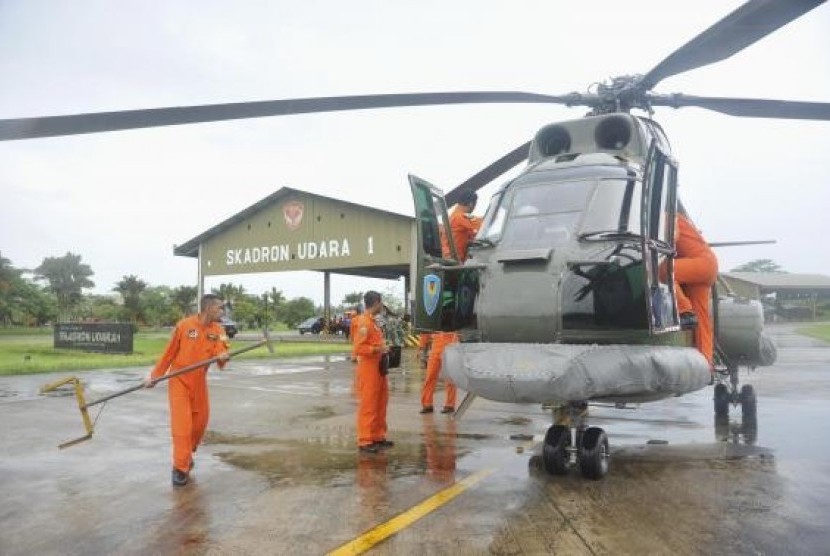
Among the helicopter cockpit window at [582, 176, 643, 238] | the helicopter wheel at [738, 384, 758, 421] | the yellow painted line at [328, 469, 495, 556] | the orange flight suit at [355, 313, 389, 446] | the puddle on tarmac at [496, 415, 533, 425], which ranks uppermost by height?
the helicopter cockpit window at [582, 176, 643, 238]

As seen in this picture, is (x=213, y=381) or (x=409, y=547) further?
(x=213, y=381)

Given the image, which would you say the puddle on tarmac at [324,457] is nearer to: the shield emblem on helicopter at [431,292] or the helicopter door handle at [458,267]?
the shield emblem on helicopter at [431,292]

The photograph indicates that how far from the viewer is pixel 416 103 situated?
17.6ft

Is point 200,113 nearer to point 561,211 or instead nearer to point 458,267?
point 458,267

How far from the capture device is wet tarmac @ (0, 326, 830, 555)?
404 cm

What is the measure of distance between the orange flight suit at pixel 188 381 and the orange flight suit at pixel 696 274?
4.36 m

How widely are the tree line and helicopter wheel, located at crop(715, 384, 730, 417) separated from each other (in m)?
46.9

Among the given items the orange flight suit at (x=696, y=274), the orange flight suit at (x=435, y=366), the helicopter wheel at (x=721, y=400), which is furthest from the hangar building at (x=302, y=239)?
the orange flight suit at (x=696, y=274)

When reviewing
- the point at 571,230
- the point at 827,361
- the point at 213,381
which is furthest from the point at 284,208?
the point at 571,230

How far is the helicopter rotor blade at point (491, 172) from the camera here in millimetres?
7375

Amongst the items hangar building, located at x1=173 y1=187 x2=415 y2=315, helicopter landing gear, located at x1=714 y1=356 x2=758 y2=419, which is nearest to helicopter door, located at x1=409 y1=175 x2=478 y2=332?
helicopter landing gear, located at x1=714 y1=356 x2=758 y2=419

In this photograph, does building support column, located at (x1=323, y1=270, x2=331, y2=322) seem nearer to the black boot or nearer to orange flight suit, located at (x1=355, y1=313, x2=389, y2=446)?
orange flight suit, located at (x1=355, y1=313, x2=389, y2=446)

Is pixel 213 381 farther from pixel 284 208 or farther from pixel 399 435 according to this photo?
pixel 284 208

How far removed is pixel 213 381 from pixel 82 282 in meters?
70.2
